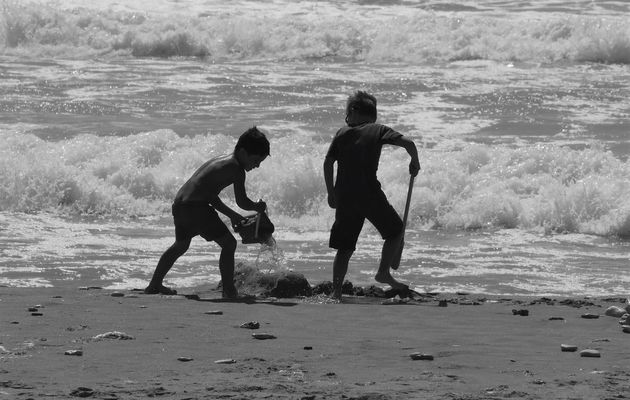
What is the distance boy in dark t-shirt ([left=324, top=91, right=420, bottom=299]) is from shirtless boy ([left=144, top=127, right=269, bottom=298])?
1.54 feet

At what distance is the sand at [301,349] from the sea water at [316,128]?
1413 mm

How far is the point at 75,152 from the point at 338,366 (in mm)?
10313

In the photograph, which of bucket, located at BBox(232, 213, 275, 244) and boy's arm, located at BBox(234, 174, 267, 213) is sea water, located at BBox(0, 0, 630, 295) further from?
boy's arm, located at BBox(234, 174, 267, 213)

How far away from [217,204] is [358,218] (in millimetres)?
901

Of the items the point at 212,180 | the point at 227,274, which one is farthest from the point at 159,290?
the point at 212,180

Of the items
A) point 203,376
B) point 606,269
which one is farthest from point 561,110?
point 203,376

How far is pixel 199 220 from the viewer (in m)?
8.30

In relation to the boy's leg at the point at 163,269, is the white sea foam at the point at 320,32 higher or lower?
higher

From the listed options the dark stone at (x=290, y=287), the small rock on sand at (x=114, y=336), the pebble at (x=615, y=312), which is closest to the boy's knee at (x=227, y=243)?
the dark stone at (x=290, y=287)

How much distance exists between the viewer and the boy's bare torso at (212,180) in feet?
26.7

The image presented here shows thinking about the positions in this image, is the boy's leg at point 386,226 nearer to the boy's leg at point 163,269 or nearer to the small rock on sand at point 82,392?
the boy's leg at point 163,269

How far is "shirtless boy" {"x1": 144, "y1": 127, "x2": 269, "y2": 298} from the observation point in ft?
26.5

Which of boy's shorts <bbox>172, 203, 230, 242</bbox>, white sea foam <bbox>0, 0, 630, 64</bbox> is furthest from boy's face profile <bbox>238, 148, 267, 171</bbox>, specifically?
white sea foam <bbox>0, 0, 630, 64</bbox>

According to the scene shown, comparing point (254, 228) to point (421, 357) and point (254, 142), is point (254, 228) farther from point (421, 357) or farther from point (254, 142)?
point (421, 357)
